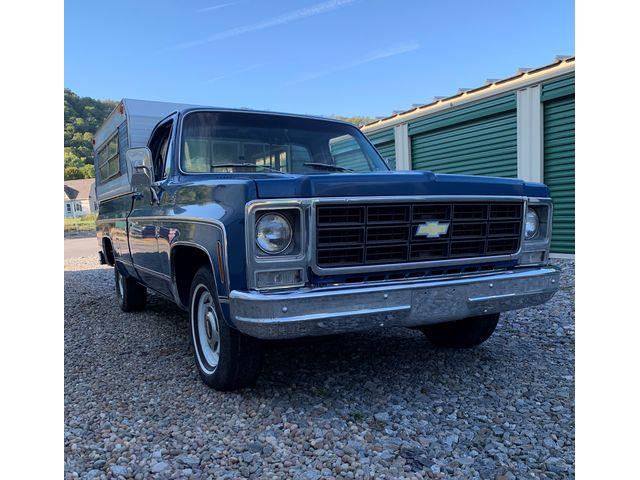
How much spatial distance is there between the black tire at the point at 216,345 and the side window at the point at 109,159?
3997 mm

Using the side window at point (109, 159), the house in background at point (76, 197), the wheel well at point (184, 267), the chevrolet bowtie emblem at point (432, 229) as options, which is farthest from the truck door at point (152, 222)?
the house in background at point (76, 197)

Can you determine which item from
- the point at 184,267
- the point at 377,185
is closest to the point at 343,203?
the point at 377,185

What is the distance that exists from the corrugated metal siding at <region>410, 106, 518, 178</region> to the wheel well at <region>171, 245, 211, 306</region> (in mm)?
7617

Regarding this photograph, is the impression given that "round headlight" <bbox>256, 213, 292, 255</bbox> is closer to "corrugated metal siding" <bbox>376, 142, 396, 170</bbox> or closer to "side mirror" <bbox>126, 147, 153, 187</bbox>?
"side mirror" <bbox>126, 147, 153, 187</bbox>

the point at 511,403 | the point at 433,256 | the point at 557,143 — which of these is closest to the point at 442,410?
the point at 511,403

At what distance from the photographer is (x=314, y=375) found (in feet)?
11.8

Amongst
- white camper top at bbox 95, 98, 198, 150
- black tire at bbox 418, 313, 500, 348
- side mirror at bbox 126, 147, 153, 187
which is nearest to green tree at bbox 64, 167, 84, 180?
white camper top at bbox 95, 98, 198, 150

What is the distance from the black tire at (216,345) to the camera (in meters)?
3.07

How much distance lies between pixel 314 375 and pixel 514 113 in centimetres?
763

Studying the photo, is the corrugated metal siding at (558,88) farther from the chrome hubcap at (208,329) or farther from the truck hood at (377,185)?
the chrome hubcap at (208,329)

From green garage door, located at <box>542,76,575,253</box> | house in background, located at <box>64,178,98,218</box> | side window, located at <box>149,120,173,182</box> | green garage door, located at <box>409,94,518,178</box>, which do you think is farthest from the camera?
A: house in background, located at <box>64,178,98,218</box>

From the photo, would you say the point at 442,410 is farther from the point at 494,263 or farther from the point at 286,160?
the point at 286,160

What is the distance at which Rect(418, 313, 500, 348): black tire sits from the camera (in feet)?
13.0

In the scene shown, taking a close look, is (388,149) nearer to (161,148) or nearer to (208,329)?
(161,148)
